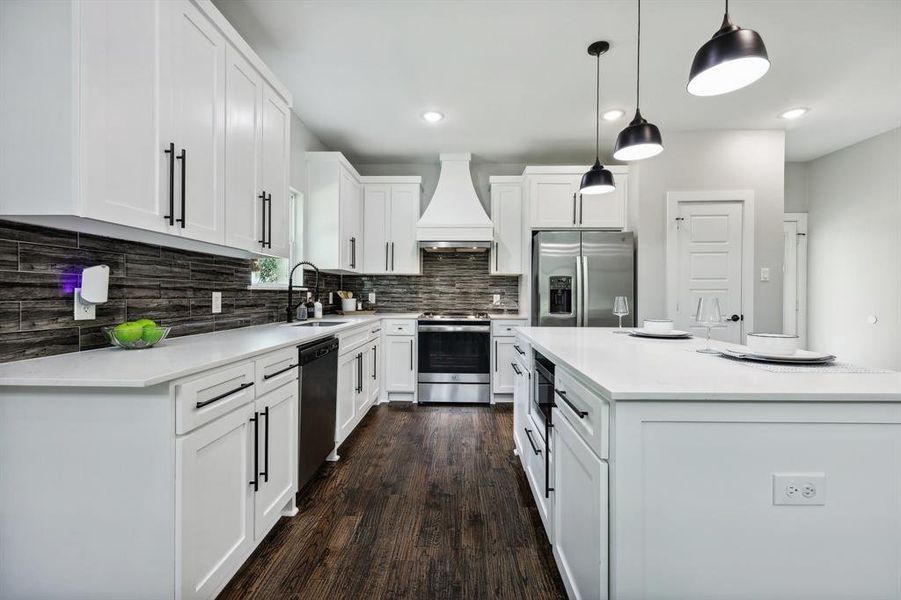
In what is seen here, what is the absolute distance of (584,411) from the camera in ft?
3.92

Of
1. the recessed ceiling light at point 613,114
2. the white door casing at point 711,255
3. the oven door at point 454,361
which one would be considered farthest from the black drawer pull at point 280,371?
the white door casing at point 711,255

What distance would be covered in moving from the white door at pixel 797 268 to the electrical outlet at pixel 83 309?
6.31 meters

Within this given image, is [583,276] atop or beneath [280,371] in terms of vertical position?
atop

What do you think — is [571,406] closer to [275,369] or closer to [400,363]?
[275,369]

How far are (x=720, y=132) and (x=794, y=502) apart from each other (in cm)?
405

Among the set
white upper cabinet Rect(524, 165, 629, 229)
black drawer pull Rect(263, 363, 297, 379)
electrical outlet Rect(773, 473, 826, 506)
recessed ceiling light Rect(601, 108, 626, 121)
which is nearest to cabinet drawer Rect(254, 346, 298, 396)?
black drawer pull Rect(263, 363, 297, 379)

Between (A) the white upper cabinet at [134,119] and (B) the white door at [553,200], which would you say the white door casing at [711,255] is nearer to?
(B) the white door at [553,200]

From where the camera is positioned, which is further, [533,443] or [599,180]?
[599,180]

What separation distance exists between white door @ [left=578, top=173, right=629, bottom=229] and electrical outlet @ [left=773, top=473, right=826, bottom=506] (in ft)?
Result: 11.2

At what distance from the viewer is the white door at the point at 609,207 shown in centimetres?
407

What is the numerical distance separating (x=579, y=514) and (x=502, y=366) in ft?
9.30

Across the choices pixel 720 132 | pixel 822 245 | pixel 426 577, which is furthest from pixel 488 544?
pixel 822 245

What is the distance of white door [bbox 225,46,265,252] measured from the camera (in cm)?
192

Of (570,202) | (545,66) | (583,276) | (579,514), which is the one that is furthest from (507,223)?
(579,514)
